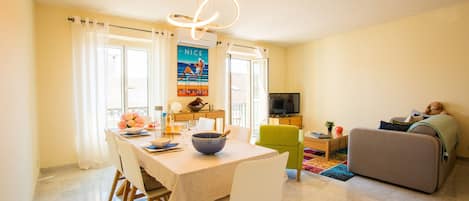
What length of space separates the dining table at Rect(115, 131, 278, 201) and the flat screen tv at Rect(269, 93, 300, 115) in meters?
3.96

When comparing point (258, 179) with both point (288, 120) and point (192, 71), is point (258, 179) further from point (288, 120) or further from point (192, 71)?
point (288, 120)

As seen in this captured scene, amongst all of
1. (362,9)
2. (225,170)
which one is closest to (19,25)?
(225,170)

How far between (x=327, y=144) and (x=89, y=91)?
12.2 ft

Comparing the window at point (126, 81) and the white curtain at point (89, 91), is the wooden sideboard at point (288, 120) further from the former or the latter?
the white curtain at point (89, 91)

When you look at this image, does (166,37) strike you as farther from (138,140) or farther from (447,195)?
(447,195)

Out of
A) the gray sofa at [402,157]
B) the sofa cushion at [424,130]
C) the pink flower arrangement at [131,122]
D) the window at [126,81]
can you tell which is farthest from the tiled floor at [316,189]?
the window at [126,81]

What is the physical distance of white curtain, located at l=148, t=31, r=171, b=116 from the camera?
418 cm

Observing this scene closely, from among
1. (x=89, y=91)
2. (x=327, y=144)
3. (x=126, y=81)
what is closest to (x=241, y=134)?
(x=327, y=144)

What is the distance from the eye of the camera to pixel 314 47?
5789 millimetres

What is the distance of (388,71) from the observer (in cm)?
452

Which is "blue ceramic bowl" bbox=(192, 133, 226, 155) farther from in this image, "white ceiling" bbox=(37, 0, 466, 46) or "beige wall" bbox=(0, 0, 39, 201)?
"white ceiling" bbox=(37, 0, 466, 46)

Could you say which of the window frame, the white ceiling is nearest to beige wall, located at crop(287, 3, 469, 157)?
the white ceiling

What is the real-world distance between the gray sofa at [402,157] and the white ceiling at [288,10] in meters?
1.89

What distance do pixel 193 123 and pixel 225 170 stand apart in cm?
294
